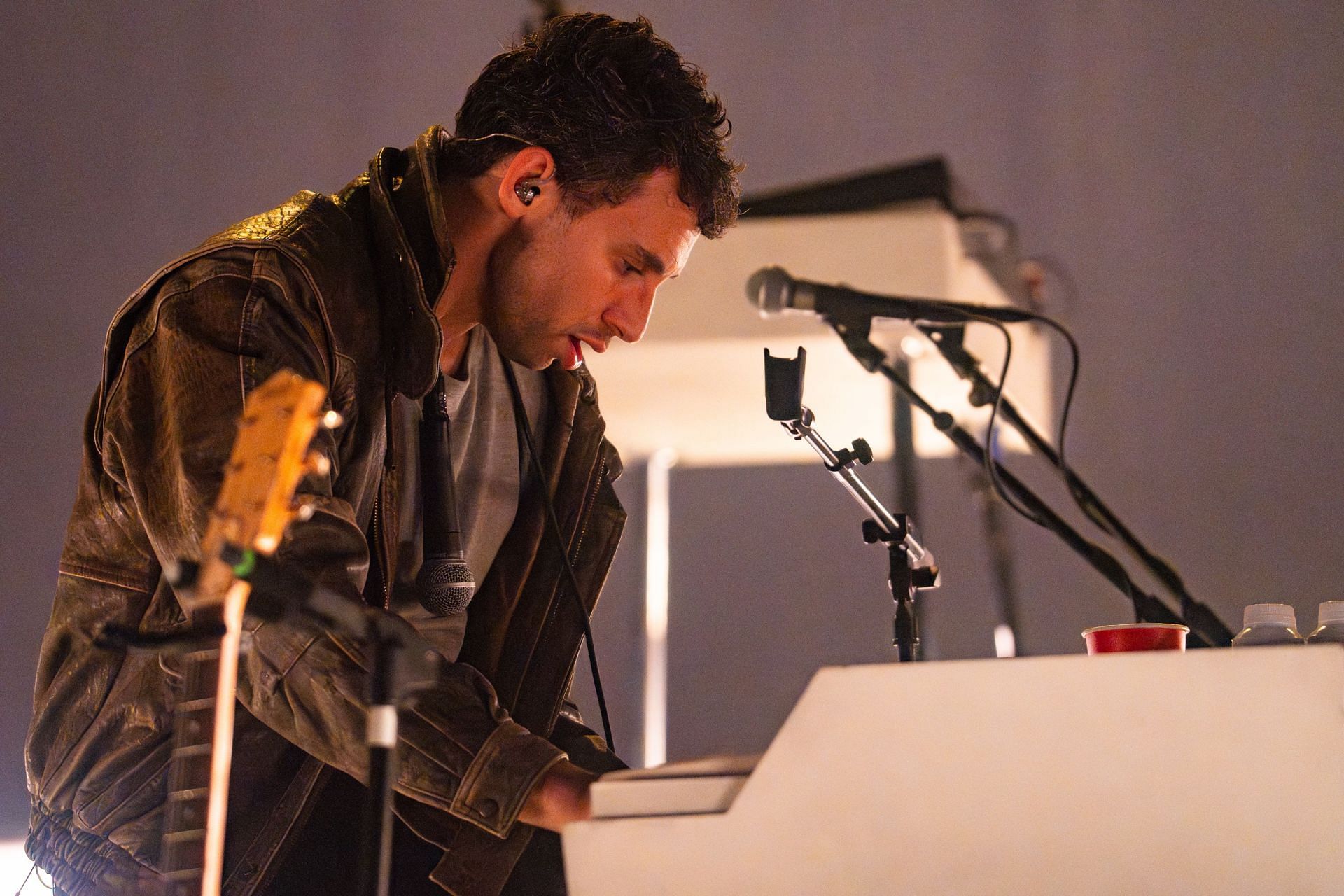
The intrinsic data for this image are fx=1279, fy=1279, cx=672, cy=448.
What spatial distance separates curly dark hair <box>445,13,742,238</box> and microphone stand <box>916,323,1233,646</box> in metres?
0.36

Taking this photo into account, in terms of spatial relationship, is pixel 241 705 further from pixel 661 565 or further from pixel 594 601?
pixel 661 565

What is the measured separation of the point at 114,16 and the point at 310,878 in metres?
2.61

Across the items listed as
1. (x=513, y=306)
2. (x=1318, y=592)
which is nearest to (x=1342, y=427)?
(x=1318, y=592)

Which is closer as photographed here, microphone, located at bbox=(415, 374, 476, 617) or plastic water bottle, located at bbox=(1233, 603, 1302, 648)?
plastic water bottle, located at bbox=(1233, 603, 1302, 648)

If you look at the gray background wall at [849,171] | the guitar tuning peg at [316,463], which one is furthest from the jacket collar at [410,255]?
the gray background wall at [849,171]

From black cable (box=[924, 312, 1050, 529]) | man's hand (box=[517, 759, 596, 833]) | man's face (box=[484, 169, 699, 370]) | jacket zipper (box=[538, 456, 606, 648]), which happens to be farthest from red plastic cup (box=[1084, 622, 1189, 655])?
jacket zipper (box=[538, 456, 606, 648])

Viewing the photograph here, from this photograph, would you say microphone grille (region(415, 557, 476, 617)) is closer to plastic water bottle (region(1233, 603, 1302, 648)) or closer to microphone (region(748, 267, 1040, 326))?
microphone (region(748, 267, 1040, 326))

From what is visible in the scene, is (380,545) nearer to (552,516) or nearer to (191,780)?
(552,516)

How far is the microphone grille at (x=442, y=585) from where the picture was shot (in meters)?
1.54

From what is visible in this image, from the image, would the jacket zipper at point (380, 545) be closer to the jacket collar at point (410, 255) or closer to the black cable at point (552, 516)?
the jacket collar at point (410, 255)

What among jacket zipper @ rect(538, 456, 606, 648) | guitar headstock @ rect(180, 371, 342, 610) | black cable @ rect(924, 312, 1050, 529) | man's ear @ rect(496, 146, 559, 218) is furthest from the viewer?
jacket zipper @ rect(538, 456, 606, 648)

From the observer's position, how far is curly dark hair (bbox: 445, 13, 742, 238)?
152 cm

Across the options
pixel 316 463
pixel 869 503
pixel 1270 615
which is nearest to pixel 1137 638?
pixel 1270 615

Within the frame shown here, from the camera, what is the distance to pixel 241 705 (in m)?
1.38
